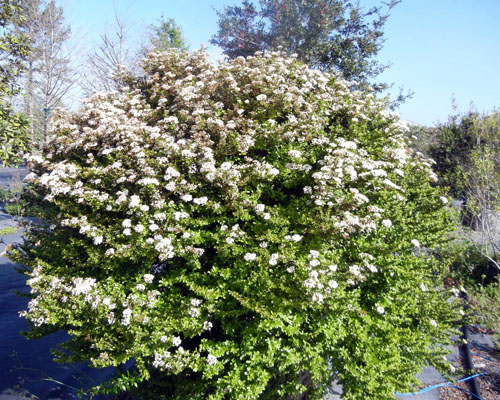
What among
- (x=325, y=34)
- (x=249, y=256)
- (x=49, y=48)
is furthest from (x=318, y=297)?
(x=49, y=48)

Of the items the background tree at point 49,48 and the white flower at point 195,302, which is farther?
the background tree at point 49,48

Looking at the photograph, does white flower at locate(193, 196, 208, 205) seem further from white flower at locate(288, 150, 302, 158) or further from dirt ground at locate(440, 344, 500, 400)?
dirt ground at locate(440, 344, 500, 400)

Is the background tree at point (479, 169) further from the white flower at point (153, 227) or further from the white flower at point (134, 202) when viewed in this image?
the white flower at point (134, 202)

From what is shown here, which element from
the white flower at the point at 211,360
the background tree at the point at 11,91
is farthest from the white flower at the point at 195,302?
the background tree at the point at 11,91

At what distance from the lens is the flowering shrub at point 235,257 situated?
308 centimetres

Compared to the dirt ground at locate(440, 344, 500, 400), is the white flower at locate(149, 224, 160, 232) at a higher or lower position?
Result: higher

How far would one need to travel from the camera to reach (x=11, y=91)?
18.5 feet

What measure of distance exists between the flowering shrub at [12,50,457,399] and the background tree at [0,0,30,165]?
135 cm

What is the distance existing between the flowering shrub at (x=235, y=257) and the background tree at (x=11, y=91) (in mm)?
1351

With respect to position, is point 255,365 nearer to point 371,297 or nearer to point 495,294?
point 371,297

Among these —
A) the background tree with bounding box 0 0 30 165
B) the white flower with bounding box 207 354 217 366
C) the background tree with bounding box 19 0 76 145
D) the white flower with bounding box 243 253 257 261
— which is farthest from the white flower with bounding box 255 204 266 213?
the background tree with bounding box 19 0 76 145

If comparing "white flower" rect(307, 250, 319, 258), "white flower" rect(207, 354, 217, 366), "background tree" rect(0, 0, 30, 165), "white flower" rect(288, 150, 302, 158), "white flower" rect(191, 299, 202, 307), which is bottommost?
"white flower" rect(207, 354, 217, 366)

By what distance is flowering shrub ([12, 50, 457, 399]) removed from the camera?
121 inches

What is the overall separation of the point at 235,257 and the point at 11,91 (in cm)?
538
